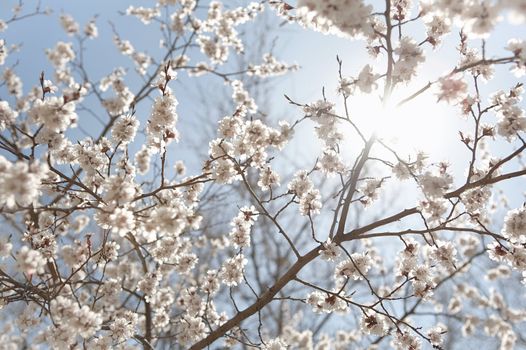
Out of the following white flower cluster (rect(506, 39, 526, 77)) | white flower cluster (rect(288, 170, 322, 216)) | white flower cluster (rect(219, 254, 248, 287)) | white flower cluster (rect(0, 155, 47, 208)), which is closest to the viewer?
white flower cluster (rect(0, 155, 47, 208))

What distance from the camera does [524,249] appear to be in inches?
116

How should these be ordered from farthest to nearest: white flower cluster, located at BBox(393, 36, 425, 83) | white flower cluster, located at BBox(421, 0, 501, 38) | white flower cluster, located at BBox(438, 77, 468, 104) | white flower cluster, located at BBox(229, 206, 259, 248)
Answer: white flower cluster, located at BBox(229, 206, 259, 248), white flower cluster, located at BBox(393, 36, 425, 83), white flower cluster, located at BBox(438, 77, 468, 104), white flower cluster, located at BBox(421, 0, 501, 38)

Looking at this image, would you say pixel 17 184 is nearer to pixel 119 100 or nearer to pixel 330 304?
pixel 330 304

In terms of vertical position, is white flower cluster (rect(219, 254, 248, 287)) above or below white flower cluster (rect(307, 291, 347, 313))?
above

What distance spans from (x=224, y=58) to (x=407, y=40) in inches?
197

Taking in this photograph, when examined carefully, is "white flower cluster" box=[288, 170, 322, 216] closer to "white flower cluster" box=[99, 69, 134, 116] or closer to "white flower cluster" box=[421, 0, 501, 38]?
"white flower cluster" box=[421, 0, 501, 38]

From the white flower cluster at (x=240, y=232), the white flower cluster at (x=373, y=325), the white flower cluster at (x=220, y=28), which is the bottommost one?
the white flower cluster at (x=373, y=325)

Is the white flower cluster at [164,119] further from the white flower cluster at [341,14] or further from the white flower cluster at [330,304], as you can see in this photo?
the white flower cluster at [330,304]

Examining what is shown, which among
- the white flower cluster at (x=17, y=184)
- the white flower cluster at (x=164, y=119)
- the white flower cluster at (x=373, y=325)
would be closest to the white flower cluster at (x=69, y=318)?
the white flower cluster at (x=17, y=184)

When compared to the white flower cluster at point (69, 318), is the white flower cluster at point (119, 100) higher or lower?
higher

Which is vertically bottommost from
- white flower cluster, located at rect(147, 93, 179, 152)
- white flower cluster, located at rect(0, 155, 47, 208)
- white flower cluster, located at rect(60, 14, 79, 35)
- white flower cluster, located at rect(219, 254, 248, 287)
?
white flower cluster, located at rect(0, 155, 47, 208)

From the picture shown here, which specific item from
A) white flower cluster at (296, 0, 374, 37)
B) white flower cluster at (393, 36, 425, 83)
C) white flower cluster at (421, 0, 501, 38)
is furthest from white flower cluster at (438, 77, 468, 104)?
white flower cluster at (296, 0, 374, 37)

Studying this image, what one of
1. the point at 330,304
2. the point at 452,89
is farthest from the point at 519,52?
the point at 330,304

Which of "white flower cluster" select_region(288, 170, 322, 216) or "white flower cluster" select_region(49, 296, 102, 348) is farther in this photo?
"white flower cluster" select_region(288, 170, 322, 216)
